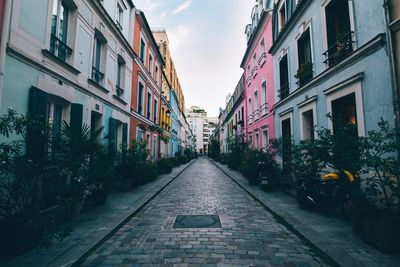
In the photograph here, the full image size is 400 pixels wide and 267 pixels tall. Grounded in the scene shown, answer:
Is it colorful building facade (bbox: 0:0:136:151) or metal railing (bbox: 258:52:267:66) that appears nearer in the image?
colorful building facade (bbox: 0:0:136:151)

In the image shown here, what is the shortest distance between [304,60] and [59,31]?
9.16 meters

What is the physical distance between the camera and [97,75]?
29.3 feet

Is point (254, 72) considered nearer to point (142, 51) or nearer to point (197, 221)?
point (142, 51)

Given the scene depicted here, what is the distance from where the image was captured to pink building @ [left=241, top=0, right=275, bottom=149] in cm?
1305

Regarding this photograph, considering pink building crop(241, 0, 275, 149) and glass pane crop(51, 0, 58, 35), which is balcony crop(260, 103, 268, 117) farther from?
glass pane crop(51, 0, 58, 35)

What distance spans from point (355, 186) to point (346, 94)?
3.53m

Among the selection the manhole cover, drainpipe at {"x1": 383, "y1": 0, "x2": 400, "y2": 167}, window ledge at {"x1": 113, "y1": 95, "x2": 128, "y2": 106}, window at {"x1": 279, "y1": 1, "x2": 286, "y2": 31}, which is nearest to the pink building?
Answer: window at {"x1": 279, "y1": 1, "x2": 286, "y2": 31}

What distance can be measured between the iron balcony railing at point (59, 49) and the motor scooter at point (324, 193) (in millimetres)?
7947

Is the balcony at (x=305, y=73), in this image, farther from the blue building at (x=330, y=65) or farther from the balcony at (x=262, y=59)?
the balcony at (x=262, y=59)

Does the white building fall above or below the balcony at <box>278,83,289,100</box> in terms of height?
above

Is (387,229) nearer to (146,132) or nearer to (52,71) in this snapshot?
(52,71)

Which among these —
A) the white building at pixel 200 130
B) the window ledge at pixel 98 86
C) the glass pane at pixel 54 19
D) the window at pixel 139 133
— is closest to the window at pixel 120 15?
the window ledge at pixel 98 86

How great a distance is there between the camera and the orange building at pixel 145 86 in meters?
13.2

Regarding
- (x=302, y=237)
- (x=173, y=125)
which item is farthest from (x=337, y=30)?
(x=173, y=125)
